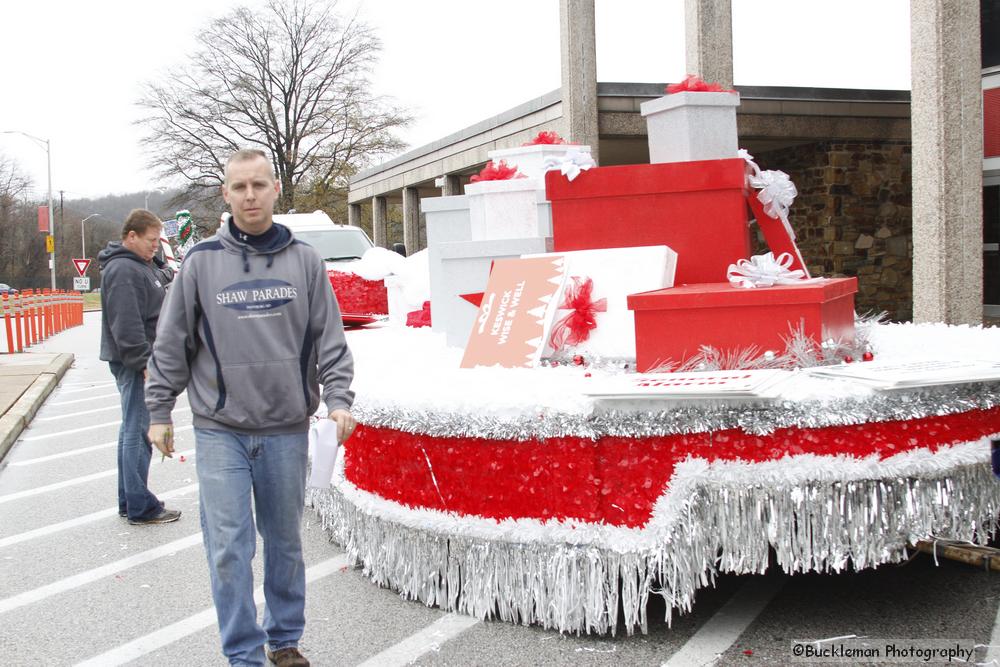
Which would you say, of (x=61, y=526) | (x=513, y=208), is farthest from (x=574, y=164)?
(x=61, y=526)

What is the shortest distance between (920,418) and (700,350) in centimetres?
84

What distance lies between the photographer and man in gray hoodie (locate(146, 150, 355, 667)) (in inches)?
118

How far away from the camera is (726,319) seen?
12.1 ft

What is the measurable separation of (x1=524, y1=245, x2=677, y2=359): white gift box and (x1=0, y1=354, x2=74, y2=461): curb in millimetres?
5663

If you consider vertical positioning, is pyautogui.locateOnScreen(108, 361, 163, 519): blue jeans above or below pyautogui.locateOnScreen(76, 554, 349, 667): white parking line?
above

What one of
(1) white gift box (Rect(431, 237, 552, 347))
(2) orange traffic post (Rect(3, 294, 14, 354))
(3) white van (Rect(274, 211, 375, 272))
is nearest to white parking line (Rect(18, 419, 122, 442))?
(3) white van (Rect(274, 211, 375, 272))

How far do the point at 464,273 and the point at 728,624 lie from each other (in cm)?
251

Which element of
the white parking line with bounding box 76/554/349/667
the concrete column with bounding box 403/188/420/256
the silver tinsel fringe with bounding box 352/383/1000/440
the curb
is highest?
A: the concrete column with bounding box 403/188/420/256

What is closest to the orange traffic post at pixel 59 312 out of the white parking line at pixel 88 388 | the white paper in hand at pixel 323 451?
the white parking line at pixel 88 388

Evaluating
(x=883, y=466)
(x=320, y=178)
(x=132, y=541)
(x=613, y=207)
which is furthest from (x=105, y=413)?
(x=320, y=178)

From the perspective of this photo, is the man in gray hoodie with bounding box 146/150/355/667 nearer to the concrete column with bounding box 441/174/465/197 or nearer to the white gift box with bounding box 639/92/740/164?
the white gift box with bounding box 639/92/740/164

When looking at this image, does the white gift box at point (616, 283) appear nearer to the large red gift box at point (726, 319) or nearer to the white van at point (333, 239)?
the large red gift box at point (726, 319)

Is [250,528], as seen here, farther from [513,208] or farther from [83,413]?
[83,413]

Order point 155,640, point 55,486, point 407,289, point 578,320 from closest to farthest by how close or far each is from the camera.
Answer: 1. point 155,640
2. point 578,320
3. point 55,486
4. point 407,289
